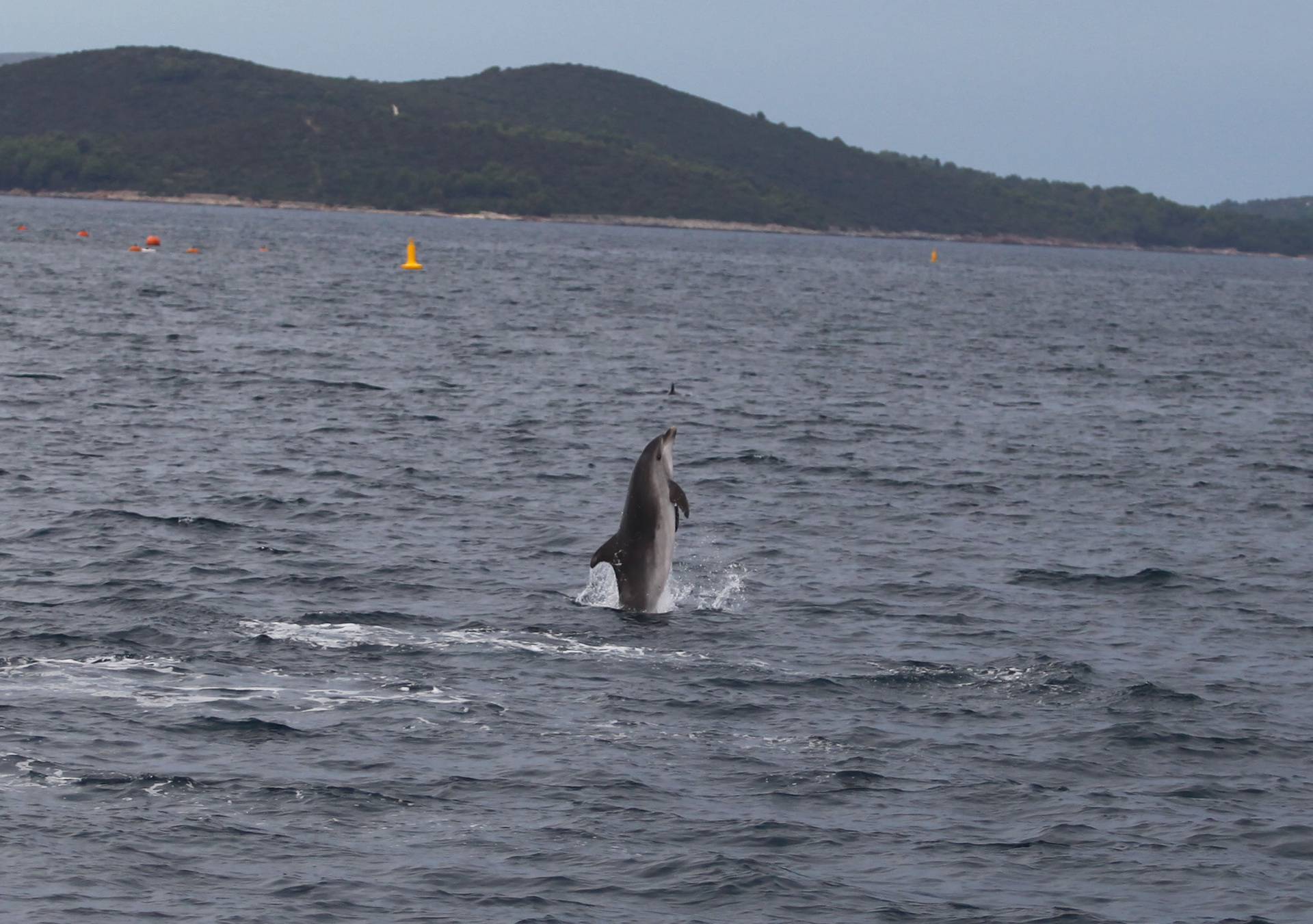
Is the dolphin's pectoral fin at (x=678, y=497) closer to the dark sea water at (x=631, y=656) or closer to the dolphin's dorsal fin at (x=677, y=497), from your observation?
the dolphin's dorsal fin at (x=677, y=497)

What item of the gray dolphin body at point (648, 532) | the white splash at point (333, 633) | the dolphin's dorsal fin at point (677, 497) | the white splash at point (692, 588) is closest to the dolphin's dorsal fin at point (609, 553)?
the gray dolphin body at point (648, 532)

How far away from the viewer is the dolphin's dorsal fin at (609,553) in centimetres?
2080

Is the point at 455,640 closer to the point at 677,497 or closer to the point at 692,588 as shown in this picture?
the point at 677,497

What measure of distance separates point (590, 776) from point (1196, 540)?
15939 mm

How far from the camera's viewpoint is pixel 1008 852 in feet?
47.0

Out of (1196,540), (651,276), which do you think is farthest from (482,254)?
(1196,540)

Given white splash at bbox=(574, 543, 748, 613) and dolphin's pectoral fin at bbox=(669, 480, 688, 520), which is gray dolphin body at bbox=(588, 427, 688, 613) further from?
white splash at bbox=(574, 543, 748, 613)

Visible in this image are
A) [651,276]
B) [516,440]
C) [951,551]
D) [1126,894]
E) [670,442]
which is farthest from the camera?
[651,276]

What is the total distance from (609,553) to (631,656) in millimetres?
1764

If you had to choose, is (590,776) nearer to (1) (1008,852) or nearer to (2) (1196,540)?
(1) (1008,852)

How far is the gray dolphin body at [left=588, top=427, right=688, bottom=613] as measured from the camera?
21.0m

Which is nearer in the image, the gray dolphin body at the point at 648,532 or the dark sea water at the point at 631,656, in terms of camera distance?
the dark sea water at the point at 631,656

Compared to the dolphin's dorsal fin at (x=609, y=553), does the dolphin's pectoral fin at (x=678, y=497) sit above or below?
above

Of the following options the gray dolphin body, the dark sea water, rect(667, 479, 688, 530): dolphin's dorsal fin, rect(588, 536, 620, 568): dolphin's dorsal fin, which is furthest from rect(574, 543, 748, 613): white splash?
rect(667, 479, 688, 530): dolphin's dorsal fin
